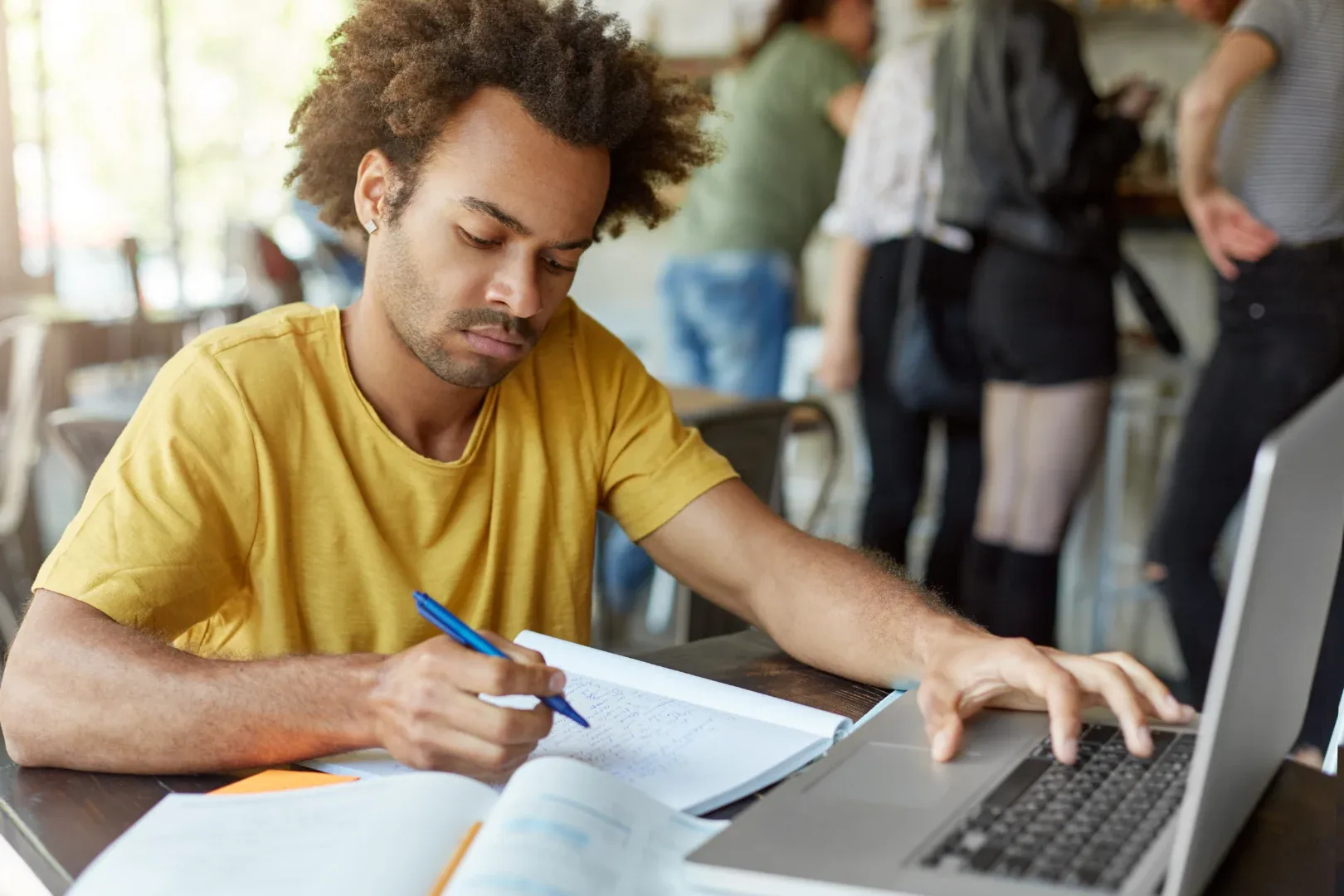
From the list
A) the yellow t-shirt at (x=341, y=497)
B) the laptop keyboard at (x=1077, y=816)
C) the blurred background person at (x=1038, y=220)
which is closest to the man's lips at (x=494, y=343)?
the yellow t-shirt at (x=341, y=497)

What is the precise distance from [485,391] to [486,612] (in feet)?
0.69

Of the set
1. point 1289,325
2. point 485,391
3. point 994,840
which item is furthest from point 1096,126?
point 994,840

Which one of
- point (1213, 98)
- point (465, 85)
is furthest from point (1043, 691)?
point (1213, 98)

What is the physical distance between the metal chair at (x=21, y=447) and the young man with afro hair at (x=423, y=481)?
1546mm

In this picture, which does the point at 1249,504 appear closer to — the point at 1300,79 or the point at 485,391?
the point at 485,391

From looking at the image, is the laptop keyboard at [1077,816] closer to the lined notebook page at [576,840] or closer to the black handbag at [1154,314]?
the lined notebook page at [576,840]

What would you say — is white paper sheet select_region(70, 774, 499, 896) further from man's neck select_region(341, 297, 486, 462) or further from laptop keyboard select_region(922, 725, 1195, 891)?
man's neck select_region(341, 297, 486, 462)

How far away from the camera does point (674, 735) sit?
930 mm

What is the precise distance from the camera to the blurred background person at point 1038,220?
7.50 ft

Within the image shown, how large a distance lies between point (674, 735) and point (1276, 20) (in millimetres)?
1711

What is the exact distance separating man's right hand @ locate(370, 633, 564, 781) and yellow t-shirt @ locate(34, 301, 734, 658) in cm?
28

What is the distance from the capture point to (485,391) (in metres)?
1.29

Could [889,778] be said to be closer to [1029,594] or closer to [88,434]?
[88,434]

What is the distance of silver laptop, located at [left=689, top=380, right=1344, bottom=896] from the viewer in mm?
615
